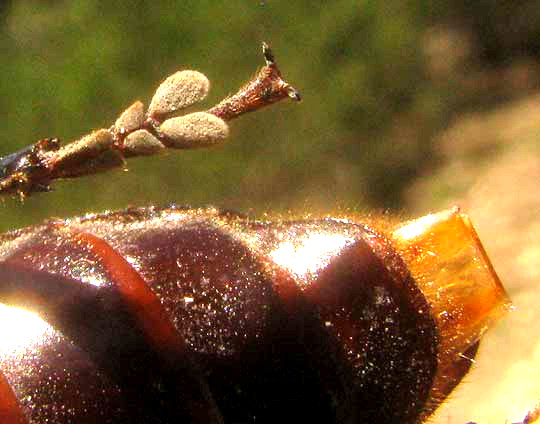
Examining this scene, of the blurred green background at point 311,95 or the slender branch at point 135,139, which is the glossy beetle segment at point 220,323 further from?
the blurred green background at point 311,95

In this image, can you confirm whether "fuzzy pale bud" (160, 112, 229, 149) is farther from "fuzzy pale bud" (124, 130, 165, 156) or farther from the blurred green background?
the blurred green background

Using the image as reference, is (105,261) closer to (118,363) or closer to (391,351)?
(118,363)

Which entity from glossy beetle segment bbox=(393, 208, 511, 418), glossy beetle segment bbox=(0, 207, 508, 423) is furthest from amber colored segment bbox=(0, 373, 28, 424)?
glossy beetle segment bbox=(393, 208, 511, 418)

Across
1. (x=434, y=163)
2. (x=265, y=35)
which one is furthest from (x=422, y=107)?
(x=265, y=35)

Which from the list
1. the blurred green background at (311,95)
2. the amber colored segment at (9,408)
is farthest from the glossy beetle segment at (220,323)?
the blurred green background at (311,95)

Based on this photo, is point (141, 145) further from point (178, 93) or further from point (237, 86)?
point (237, 86)

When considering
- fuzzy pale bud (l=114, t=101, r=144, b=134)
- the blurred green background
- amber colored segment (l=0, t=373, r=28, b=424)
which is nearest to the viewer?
amber colored segment (l=0, t=373, r=28, b=424)

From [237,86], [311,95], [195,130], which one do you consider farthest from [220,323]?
[311,95]
